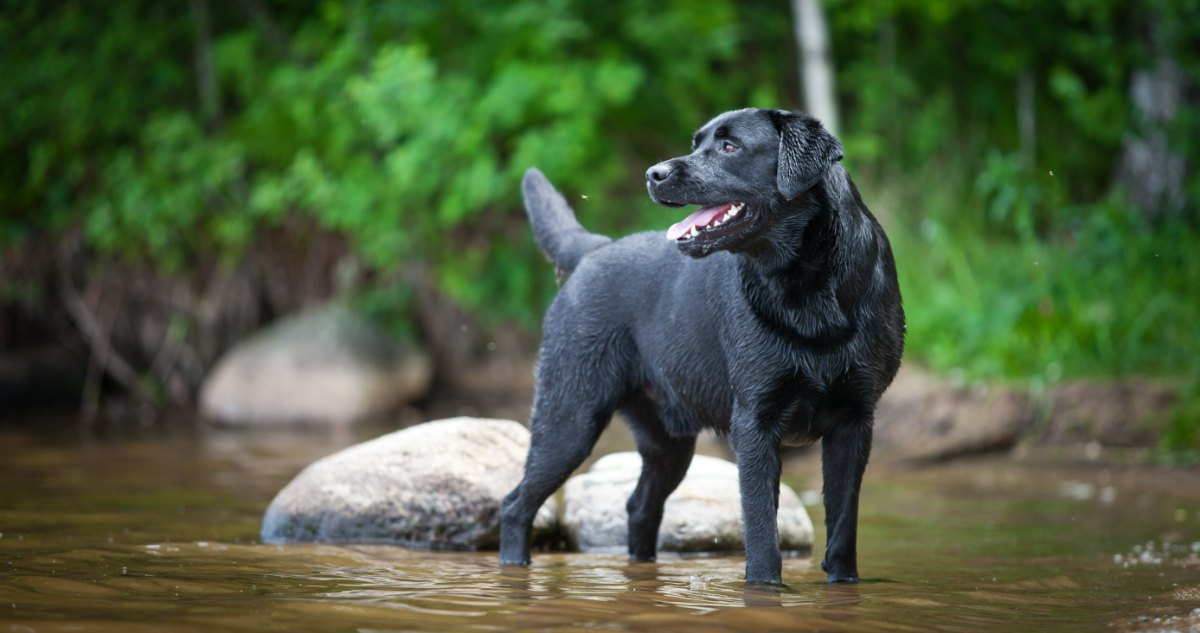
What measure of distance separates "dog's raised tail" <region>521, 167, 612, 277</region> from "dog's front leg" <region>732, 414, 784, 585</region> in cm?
144

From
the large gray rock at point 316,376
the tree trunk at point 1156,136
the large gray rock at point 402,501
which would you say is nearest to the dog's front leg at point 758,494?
the large gray rock at point 402,501

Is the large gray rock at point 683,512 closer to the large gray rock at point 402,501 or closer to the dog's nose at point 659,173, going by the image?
the large gray rock at point 402,501

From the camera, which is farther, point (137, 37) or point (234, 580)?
point (137, 37)

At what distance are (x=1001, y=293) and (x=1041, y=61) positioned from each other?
15.0ft

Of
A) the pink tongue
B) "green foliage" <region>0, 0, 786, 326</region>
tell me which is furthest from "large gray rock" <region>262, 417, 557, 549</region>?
"green foliage" <region>0, 0, 786, 326</region>

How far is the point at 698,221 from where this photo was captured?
4.56m

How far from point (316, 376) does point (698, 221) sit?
27.5 feet

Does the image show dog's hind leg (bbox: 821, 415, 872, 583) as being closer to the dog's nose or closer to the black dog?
the black dog

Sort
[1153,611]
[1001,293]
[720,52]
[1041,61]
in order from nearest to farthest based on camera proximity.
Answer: [1153,611]
[1001,293]
[720,52]
[1041,61]

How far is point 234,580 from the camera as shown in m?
4.61

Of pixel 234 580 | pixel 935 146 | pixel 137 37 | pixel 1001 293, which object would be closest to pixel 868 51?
pixel 935 146

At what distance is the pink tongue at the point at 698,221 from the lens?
4531mm

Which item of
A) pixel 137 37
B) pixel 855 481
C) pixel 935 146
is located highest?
pixel 137 37

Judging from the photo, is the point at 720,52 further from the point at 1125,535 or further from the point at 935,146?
the point at 1125,535
